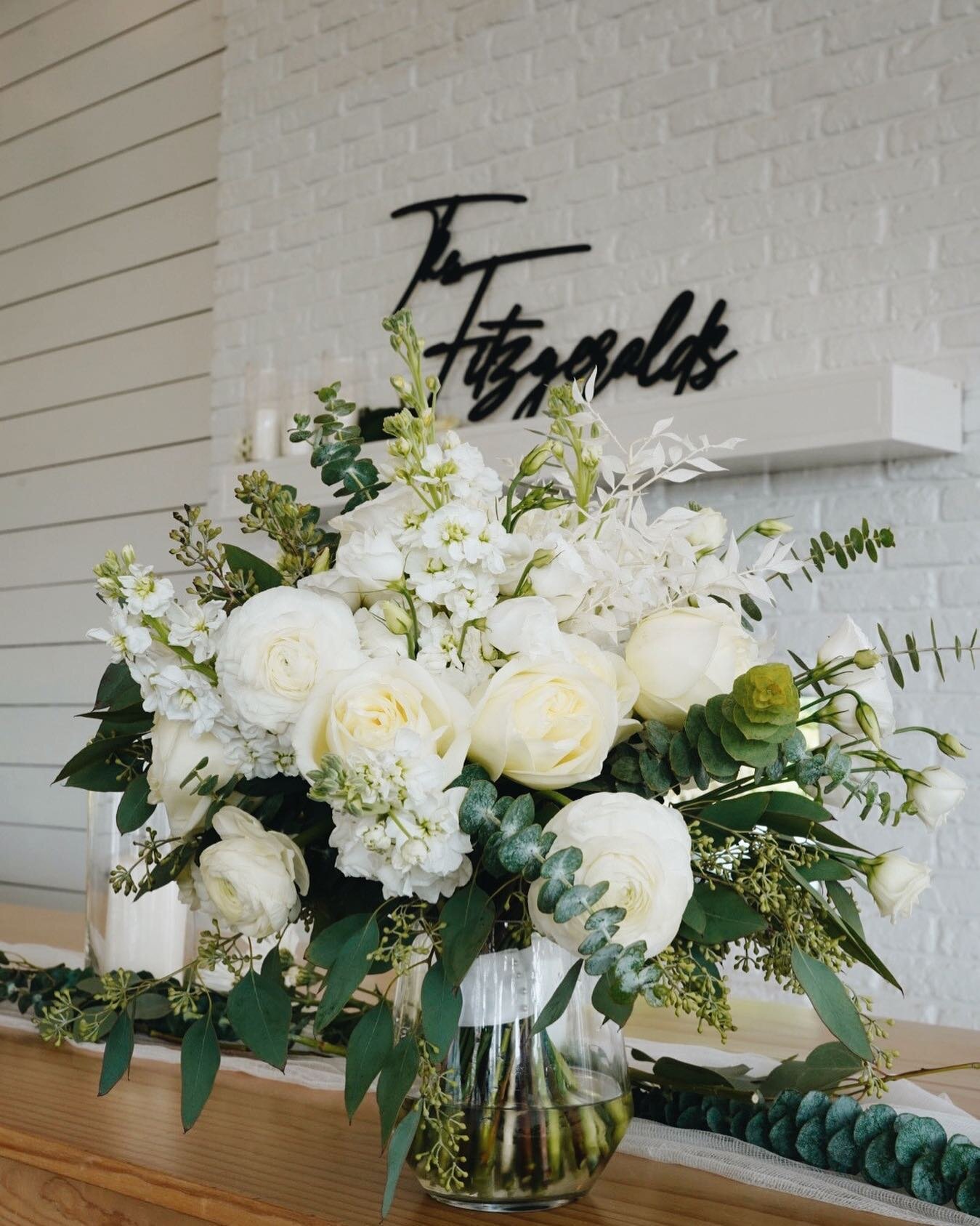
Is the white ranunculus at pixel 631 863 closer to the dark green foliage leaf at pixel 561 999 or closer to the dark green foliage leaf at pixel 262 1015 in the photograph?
the dark green foliage leaf at pixel 561 999

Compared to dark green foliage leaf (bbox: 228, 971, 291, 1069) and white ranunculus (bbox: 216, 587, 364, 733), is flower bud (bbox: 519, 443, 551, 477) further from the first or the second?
dark green foliage leaf (bbox: 228, 971, 291, 1069)

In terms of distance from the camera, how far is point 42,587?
4230 millimetres

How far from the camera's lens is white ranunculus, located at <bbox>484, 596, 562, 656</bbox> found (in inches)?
26.5

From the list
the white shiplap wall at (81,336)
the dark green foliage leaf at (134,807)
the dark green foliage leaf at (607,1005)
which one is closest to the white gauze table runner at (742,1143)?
the dark green foliage leaf at (607,1005)

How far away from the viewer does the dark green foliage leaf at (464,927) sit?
2.09 feet

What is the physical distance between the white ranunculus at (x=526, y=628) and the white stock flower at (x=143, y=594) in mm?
168

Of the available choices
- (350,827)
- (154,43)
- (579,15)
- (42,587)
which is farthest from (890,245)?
(42,587)

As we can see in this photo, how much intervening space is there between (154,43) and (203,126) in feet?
1.25

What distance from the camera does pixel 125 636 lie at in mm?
690

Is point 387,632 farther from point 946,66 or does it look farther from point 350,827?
point 946,66

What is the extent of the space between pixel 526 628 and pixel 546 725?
53 millimetres

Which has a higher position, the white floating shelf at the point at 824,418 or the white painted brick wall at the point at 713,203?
the white painted brick wall at the point at 713,203

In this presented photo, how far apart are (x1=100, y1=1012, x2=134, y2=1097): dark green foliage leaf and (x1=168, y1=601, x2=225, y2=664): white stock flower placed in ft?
0.66

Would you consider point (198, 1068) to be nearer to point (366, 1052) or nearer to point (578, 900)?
point (366, 1052)
